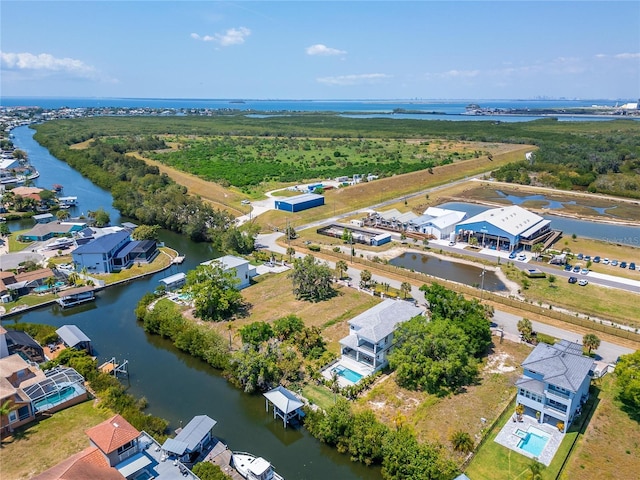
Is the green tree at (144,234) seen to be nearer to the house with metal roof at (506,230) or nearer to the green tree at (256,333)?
the green tree at (256,333)

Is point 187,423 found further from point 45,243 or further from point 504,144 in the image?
point 504,144

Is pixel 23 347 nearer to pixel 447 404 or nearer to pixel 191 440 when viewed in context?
pixel 191 440

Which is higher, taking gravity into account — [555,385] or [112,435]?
[555,385]

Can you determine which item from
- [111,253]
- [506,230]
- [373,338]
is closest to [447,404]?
[373,338]

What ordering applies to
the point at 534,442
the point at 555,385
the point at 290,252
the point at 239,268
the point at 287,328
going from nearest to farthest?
the point at 534,442
the point at 555,385
the point at 287,328
the point at 239,268
the point at 290,252

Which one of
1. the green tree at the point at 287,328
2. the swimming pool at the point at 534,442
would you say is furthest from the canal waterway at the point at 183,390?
the swimming pool at the point at 534,442
